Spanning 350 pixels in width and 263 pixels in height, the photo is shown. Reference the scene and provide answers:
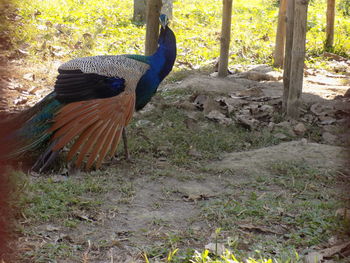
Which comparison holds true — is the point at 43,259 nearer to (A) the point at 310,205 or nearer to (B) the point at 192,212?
(B) the point at 192,212

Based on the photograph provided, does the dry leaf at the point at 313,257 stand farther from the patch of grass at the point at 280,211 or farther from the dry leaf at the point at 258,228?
the dry leaf at the point at 258,228

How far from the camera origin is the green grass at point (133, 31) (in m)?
9.02

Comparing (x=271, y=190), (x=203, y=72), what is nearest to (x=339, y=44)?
(x=203, y=72)

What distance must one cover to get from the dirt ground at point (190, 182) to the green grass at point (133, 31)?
1.49 meters

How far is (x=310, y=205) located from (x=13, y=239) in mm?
2065

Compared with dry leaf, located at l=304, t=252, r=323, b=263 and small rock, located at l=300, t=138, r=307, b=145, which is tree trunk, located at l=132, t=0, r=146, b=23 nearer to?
small rock, located at l=300, t=138, r=307, b=145

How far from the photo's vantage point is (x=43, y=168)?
4.39 meters

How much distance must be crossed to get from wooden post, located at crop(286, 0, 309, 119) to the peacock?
1710mm

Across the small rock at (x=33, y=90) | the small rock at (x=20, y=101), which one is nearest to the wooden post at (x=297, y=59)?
the small rock at (x=20, y=101)

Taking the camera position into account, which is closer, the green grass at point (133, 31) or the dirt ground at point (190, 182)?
the dirt ground at point (190, 182)

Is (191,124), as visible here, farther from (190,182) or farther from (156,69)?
(190,182)

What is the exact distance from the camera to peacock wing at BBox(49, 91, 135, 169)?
3887mm

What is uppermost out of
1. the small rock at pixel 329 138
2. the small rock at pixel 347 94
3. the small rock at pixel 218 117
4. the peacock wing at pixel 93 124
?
the peacock wing at pixel 93 124

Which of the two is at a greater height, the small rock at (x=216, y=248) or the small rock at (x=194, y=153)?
the small rock at (x=216, y=248)
